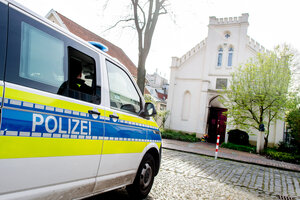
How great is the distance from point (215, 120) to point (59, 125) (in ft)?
69.8

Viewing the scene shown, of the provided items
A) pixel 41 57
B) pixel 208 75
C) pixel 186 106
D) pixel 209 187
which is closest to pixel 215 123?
pixel 186 106

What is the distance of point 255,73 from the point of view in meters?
16.4

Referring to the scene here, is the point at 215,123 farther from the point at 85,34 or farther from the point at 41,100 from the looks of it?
the point at 41,100

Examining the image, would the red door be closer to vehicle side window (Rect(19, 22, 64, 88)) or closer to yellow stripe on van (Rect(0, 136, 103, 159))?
yellow stripe on van (Rect(0, 136, 103, 159))

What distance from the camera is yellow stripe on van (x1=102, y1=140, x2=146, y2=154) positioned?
290 cm

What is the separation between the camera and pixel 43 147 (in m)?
2.06

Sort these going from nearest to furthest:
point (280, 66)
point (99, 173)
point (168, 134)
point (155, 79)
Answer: point (99, 173) → point (280, 66) → point (168, 134) → point (155, 79)

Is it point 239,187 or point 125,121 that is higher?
point 125,121

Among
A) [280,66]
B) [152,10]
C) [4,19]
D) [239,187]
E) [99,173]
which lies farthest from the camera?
[280,66]

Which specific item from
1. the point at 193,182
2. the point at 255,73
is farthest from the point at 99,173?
the point at 255,73

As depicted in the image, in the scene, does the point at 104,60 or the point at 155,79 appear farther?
the point at 155,79

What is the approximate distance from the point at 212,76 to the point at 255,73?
5.58m

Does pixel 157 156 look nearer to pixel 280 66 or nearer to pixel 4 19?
pixel 4 19

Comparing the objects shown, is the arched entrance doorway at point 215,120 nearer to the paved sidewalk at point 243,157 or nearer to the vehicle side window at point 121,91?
the paved sidewalk at point 243,157
